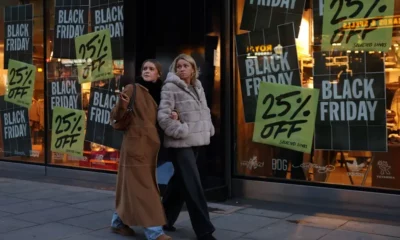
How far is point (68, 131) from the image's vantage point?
966 centimetres

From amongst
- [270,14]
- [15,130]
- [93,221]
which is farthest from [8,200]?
[270,14]

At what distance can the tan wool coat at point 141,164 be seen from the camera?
512cm

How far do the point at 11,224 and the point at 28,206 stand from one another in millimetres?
1042

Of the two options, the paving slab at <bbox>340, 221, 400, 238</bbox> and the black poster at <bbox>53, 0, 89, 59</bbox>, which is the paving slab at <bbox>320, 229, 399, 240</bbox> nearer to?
the paving slab at <bbox>340, 221, 400, 238</bbox>

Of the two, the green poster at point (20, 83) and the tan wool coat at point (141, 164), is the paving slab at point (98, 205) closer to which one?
the tan wool coat at point (141, 164)

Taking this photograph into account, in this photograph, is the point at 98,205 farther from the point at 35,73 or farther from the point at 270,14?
the point at 35,73

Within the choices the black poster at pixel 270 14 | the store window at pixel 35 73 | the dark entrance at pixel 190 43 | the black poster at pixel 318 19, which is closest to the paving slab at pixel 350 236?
the dark entrance at pixel 190 43

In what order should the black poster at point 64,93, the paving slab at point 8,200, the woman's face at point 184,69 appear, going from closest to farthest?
the woman's face at point 184,69, the paving slab at point 8,200, the black poster at point 64,93

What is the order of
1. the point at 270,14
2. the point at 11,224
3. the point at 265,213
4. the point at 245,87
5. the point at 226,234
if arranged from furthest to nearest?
the point at 245,87 < the point at 270,14 < the point at 265,213 < the point at 11,224 < the point at 226,234

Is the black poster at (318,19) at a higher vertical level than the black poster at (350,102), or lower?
higher

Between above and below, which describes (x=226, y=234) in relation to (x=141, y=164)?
below

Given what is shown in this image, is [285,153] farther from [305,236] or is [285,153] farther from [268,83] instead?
[305,236]

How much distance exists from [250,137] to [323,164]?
1.14m

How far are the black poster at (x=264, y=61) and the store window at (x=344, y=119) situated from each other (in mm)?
35
